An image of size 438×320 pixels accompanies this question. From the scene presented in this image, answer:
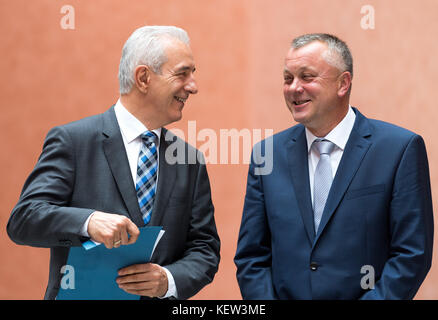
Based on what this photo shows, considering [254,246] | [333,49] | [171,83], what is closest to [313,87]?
[333,49]

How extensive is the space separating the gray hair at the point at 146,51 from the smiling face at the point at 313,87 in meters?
0.47

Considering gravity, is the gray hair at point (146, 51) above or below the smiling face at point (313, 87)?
above

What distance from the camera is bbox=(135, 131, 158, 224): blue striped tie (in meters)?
2.35

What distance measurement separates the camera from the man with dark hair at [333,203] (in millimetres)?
2246

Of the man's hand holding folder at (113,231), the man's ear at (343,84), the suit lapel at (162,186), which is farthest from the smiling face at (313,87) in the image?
the man's hand holding folder at (113,231)

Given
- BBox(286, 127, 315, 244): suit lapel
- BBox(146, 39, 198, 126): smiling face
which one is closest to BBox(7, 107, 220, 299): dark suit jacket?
BBox(146, 39, 198, 126): smiling face

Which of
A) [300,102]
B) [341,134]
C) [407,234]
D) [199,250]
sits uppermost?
[300,102]

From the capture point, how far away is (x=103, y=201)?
230 centimetres

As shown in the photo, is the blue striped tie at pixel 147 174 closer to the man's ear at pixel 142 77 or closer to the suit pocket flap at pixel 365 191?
the man's ear at pixel 142 77

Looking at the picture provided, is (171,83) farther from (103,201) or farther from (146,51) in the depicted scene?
(103,201)

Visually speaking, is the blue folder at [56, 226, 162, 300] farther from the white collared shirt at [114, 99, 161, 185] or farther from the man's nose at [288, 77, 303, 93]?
the man's nose at [288, 77, 303, 93]

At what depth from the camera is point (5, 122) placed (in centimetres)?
418

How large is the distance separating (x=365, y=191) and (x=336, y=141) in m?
0.23
